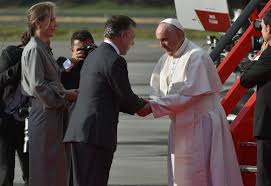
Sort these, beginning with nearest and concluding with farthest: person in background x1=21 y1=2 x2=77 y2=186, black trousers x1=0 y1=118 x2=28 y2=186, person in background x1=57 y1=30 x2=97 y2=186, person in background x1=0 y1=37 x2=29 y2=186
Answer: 1. person in background x1=21 y1=2 x2=77 y2=186
2. person in background x1=0 y1=37 x2=29 y2=186
3. person in background x1=57 y1=30 x2=97 y2=186
4. black trousers x1=0 y1=118 x2=28 y2=186

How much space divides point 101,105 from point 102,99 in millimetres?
41

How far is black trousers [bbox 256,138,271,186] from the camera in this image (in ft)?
25.3

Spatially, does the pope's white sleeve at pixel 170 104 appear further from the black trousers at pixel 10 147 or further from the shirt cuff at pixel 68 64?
the black trousers at pixel 10 147

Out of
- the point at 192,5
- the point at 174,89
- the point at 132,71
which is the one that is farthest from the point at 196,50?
the point at 132,71

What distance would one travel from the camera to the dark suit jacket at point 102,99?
711 centimetres

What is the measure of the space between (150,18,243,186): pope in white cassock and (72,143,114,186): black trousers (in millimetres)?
565

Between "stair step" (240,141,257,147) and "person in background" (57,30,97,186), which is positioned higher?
"person in background" (57,30,97,186)

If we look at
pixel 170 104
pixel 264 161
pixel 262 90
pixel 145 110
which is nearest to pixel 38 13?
pixel 145 110

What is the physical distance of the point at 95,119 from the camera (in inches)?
280

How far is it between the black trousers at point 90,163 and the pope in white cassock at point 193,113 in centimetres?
57

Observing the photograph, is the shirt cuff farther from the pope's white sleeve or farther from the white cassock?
the pope's white sleeve

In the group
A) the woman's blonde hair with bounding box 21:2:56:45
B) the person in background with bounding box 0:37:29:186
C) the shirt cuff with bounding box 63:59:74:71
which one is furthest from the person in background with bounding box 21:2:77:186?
the shirt cuff with bounding box 63:59:74:71

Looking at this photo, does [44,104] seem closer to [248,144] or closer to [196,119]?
[196,119]

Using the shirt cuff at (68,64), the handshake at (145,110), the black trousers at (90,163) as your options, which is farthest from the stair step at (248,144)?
the shirt cuff at (68,64)
